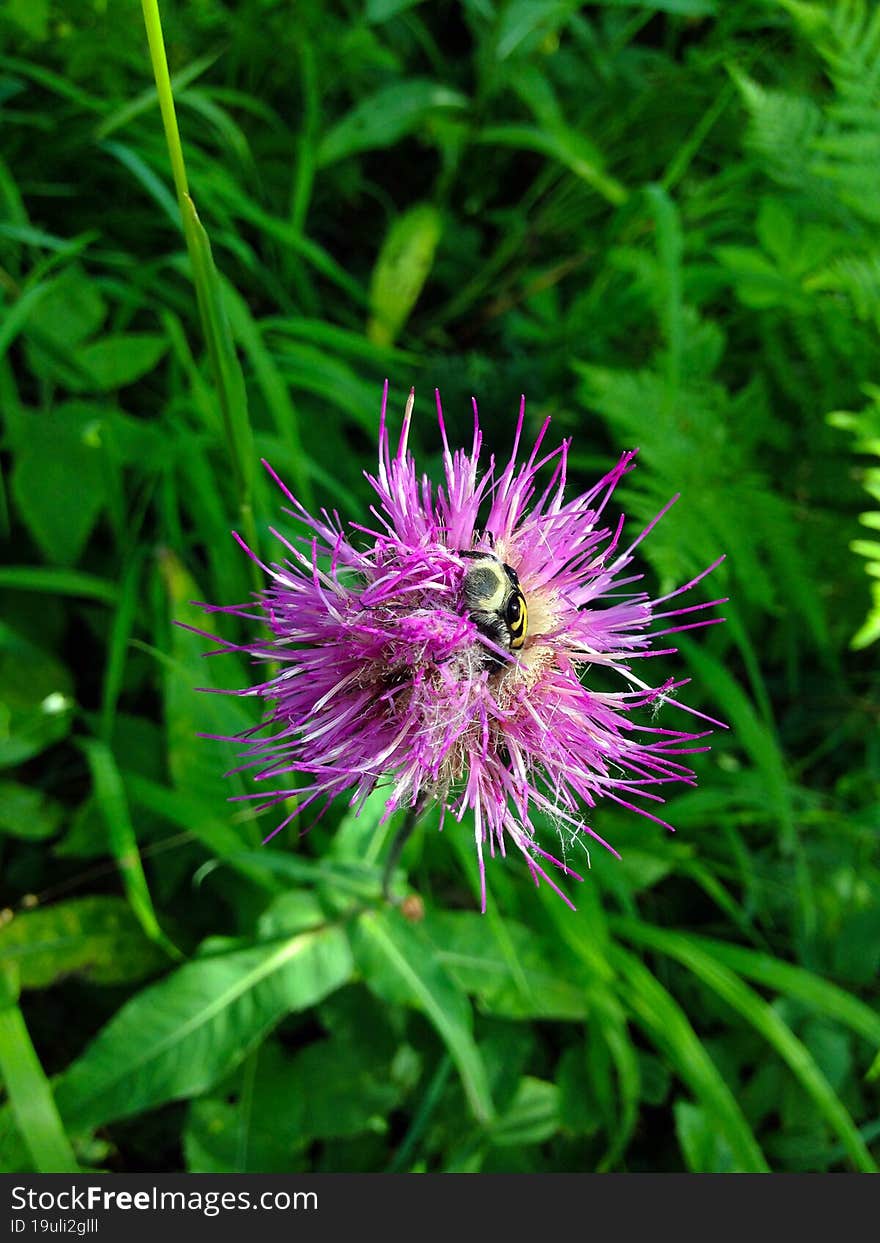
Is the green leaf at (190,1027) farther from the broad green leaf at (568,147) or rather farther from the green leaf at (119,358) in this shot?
the broad green leaf at (568,147)

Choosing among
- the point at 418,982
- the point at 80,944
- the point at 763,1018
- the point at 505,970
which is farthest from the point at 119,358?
the point at 763,1018

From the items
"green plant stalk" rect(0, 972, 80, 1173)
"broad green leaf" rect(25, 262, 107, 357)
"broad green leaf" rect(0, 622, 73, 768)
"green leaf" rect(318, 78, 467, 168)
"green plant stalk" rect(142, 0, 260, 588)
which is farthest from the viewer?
"green leaf" rect(318, 78, 467, 168)

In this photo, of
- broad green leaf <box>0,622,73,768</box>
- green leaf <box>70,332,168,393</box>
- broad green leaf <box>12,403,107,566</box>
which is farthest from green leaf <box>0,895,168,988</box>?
green leaf <box>70,332,168,393</box>

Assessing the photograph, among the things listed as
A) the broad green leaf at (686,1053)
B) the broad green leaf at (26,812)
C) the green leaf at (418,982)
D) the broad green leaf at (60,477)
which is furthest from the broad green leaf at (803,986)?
the broad green leaf at (60,477)

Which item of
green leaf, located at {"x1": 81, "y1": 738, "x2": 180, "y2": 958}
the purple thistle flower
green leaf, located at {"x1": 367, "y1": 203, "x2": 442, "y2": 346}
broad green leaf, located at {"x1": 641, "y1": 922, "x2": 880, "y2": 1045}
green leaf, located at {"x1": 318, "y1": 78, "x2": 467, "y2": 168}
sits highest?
green leaf, located at {"x1": 318, "y1": 78, "x2": 467, "y2": 168}

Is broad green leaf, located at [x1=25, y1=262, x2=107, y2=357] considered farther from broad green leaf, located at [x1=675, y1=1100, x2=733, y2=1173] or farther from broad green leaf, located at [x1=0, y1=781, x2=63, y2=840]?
broad green leaf, located at [x1=675, y1=1100, x2=733, y2=1173]

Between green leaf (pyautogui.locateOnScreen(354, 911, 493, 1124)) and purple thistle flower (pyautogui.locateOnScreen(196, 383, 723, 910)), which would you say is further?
green leaf (pyautogui.locateOnScreen(354, 911, 493, 1124))

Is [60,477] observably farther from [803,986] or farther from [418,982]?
[803,986]
